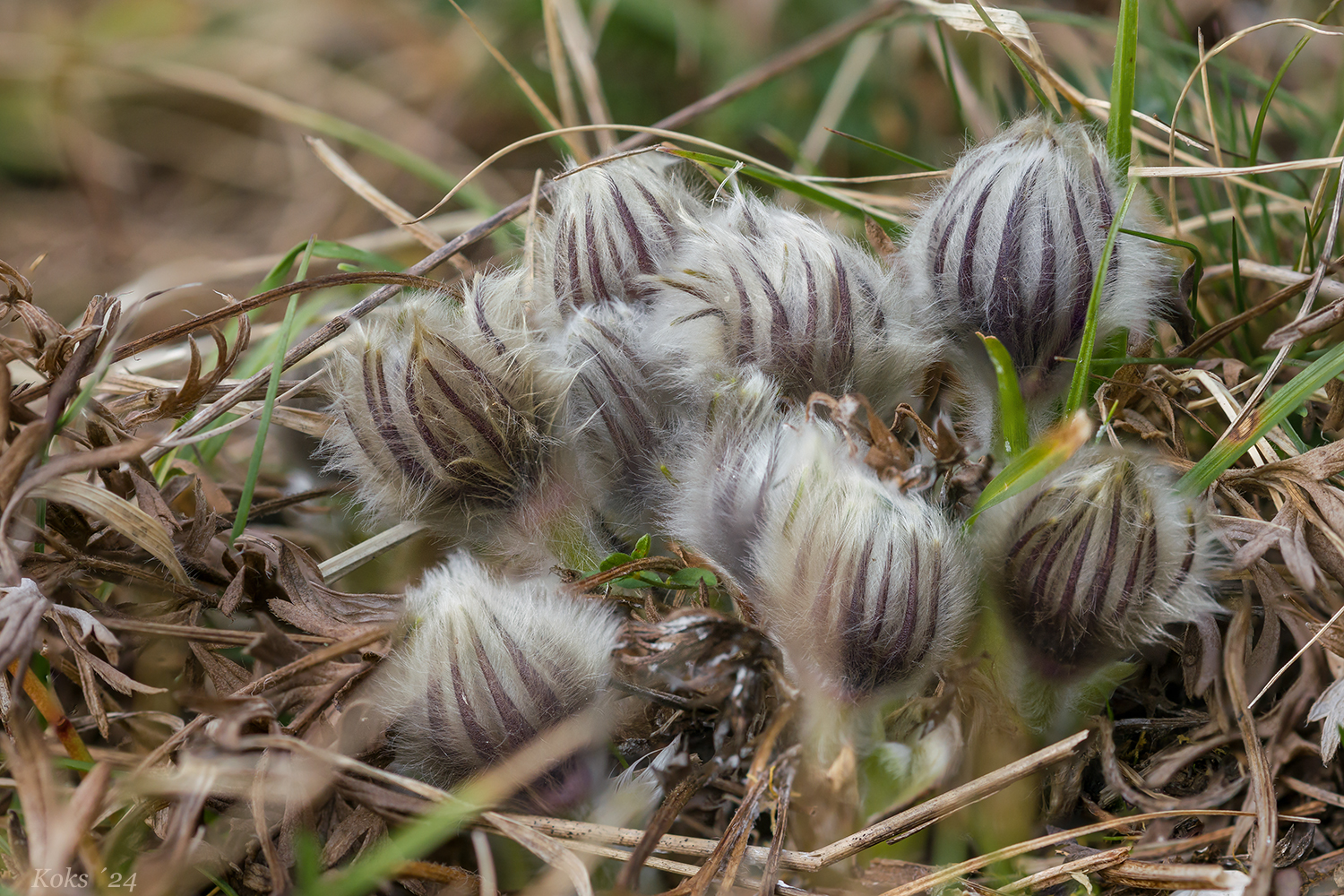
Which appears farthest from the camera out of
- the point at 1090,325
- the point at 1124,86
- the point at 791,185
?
the point at 791,185

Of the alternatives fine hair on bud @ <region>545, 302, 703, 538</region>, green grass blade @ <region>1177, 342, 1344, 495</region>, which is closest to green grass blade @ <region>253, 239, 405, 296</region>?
fine hair on bud @ <region>545, 302, 703, 538</region>

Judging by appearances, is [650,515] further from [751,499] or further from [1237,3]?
[1237,3]

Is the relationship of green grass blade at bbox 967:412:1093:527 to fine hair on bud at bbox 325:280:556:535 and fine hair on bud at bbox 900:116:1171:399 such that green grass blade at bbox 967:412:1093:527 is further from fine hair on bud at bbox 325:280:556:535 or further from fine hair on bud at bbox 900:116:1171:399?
fine hair on bud at bbox 325:280:556:535

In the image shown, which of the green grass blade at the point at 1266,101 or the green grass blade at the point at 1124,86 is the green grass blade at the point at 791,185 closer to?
the green grass blade at the point at 1124,86

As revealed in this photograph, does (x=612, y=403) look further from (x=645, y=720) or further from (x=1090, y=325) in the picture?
(x=1090, y=325)

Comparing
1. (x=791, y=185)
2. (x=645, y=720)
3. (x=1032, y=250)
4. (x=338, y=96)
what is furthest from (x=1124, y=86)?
(x=338, y=96)

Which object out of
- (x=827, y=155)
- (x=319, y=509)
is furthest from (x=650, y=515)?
(x=827, y=155)

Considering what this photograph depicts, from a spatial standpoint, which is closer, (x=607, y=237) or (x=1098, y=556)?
(x=1098, y=556)

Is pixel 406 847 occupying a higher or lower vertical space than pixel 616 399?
lower

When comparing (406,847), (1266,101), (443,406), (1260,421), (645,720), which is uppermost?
(1266,101)
